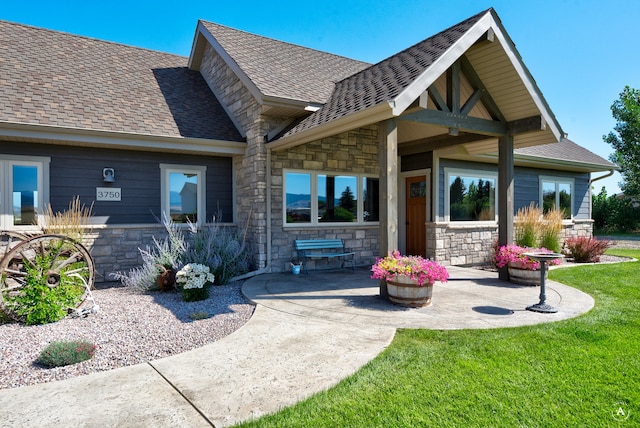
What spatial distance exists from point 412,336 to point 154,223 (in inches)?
241

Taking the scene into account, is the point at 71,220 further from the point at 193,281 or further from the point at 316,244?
the point at 316,244

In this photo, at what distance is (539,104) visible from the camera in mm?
6734

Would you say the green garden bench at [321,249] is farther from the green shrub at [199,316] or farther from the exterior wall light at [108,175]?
the exterior wall light at [108,175]

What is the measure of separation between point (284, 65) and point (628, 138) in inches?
892

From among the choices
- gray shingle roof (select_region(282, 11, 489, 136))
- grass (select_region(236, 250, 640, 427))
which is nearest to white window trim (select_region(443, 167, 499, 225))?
gray shingle roof (select_region(282, 11, 489, 136))

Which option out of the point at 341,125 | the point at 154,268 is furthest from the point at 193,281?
the point at 341,125

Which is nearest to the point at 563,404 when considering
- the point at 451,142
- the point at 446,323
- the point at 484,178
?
the point at 446,323

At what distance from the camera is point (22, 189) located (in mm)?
7039

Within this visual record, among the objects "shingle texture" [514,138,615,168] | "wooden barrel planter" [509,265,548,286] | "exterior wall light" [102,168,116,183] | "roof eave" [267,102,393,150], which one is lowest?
"wooden barrel planter" [509,265,548,286]

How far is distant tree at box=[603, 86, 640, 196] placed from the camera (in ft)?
71.6

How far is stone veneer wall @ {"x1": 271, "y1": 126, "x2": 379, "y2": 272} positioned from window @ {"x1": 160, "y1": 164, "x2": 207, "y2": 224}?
5.70 feet

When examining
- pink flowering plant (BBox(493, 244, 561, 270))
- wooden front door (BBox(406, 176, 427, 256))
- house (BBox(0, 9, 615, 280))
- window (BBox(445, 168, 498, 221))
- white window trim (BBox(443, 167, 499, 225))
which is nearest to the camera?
house (BBox(0, 9, 615, 280))

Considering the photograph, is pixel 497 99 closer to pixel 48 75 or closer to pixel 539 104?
pixel 539 104

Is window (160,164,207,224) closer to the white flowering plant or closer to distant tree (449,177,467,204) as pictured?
the white flowering plant
